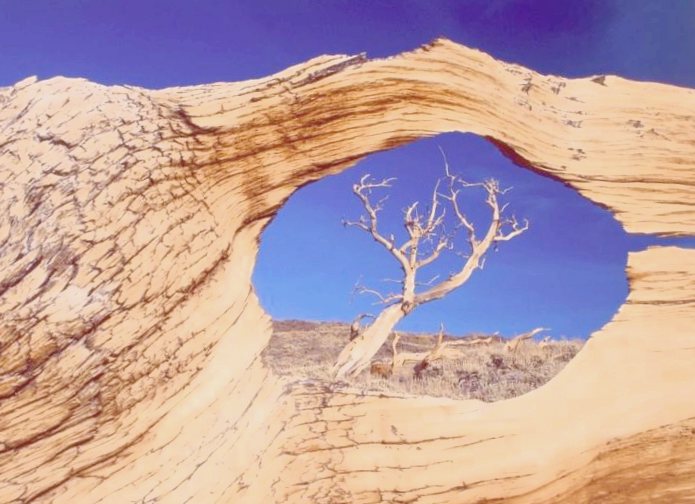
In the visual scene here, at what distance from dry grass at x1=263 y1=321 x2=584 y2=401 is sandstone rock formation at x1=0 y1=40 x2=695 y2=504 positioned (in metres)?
0.45

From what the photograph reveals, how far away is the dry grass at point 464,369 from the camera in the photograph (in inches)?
380

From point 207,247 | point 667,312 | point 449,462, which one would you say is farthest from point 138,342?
point 667,312

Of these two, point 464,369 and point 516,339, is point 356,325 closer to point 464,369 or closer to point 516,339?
point 464,369

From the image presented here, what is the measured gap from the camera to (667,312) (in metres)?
3.85

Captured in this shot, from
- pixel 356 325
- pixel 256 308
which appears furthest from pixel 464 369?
pixel 256 308

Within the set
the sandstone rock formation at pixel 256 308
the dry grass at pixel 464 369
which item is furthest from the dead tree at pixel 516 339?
the sandstone rock formation at pixel 256 308

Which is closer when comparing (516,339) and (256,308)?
(256,308)

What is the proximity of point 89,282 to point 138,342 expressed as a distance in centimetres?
34

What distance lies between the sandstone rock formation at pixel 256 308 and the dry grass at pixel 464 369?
1.46 feet

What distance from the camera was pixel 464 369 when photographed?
13531 millimetres

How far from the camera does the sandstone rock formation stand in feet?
9.25

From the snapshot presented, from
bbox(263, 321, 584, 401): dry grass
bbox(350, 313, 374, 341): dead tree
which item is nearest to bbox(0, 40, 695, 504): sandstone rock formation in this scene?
bbox(263, 321, 584, 401): dry grass

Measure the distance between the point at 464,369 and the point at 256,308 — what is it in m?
10.6

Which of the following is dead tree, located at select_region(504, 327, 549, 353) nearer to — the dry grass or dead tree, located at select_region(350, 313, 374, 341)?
the dry grass
